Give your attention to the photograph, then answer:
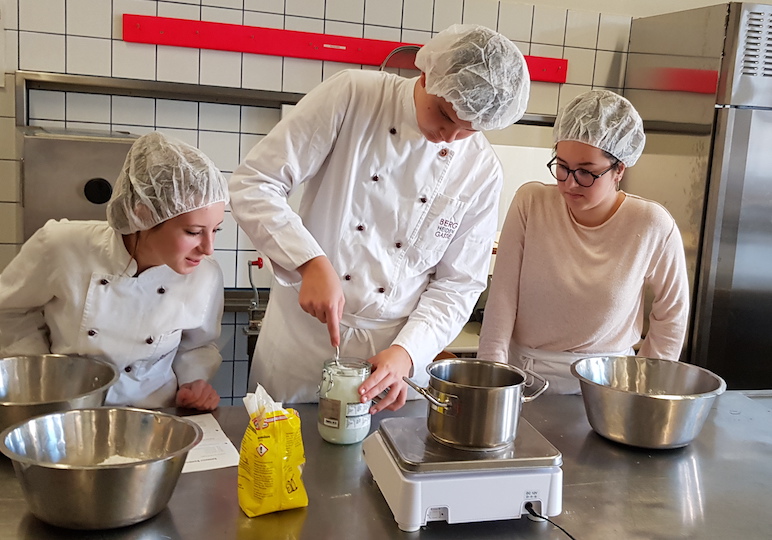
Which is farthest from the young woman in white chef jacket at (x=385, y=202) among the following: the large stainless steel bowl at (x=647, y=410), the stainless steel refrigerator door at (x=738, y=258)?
the stainless steel refrigerator door at (x=738, y=258)

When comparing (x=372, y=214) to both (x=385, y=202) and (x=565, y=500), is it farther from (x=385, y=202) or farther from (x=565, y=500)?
(x=565, y=500)

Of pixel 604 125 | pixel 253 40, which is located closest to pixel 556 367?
pixel 604 125

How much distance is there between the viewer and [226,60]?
8.70 ft

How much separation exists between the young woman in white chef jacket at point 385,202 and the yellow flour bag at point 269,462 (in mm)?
367

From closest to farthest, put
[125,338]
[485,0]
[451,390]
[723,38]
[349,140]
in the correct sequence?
[451,390] → [125,338] → [349,140] → [723,38] → [485,0]

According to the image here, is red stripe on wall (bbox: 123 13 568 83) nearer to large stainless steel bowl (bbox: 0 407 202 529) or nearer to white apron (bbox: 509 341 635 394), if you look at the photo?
white apron (bbox: 509 341 635 394)

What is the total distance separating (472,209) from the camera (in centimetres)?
163

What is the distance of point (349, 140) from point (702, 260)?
70.2 inches

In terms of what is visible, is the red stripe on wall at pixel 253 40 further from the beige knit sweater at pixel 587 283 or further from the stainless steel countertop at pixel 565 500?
the stainless steel countertop at pixel 565 500

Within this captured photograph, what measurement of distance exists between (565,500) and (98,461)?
75 cm

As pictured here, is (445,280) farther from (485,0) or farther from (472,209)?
(485,0)

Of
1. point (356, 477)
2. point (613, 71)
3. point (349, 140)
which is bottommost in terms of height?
point (356, 477)

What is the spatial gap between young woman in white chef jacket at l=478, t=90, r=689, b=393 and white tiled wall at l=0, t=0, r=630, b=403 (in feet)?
4.26

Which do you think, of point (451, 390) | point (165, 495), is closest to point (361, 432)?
point (451, 390)
